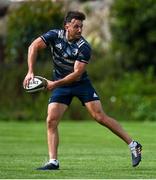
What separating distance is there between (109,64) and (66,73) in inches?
1141

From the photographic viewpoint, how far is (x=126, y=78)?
133 ft

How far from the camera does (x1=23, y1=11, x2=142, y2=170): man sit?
13.2 metres

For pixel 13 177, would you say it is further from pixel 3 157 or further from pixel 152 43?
pixel 152 43

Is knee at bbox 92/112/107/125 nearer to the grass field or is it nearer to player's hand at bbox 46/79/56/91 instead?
the grass field

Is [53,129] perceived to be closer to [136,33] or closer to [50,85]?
[50,85]

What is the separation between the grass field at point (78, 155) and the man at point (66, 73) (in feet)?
1.76

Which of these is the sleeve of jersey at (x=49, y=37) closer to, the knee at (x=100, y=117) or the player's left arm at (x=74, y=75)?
the player's left arm at (x=74, y=75)

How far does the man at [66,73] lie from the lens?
43.4ft

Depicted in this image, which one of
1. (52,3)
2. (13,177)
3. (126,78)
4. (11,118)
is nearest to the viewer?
(13,177)

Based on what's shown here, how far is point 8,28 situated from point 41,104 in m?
9.57

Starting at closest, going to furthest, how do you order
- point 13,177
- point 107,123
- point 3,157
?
point 13,177
point 107,123
point 3,157

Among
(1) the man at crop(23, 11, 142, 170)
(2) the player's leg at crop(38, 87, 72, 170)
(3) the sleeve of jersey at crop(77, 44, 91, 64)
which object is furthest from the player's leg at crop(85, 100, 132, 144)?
(3) the sleeve of jersey at crop(77, 44, 91, 64)

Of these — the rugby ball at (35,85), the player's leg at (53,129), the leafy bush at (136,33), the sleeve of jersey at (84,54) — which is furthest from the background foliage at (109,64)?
the rugby ball at (35,85)

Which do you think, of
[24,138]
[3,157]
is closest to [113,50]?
[24,138]
